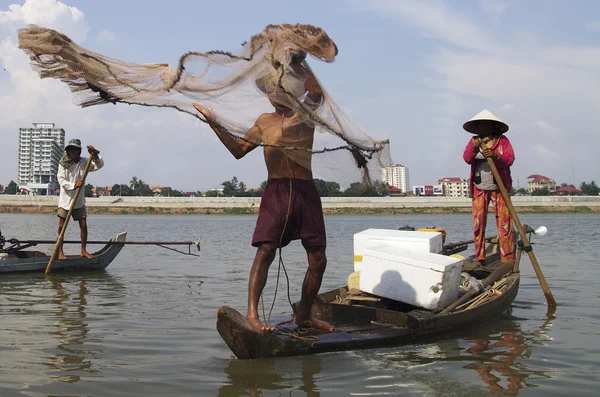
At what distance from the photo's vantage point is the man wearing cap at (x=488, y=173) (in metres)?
7.41

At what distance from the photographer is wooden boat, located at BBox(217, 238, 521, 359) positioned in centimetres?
438

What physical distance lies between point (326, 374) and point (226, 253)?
11.7 m

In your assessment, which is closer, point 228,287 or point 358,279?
point 358,279

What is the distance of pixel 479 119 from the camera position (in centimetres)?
734

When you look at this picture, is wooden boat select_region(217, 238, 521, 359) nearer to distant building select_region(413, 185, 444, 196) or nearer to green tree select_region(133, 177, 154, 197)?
green tree select_region(133, 177, 154, 197)

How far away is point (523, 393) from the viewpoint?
13.1ft

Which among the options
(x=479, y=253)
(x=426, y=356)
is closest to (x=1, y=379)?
(x=426, y=356)

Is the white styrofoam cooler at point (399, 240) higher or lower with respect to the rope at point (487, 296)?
higher

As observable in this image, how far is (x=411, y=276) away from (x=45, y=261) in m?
6.98

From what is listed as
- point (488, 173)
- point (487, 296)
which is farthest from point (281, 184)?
point (488, 173)

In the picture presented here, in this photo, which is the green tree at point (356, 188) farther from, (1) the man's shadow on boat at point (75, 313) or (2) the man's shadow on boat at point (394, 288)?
(1) the man's shadow on boat at point (75, 313)

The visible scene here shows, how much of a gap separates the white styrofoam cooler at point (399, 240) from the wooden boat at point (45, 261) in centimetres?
582

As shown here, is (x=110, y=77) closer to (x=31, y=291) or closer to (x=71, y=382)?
(x=71, y=382)

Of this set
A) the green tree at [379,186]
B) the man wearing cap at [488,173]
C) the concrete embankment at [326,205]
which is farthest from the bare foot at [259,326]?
the concrete embankment at [326,205]
